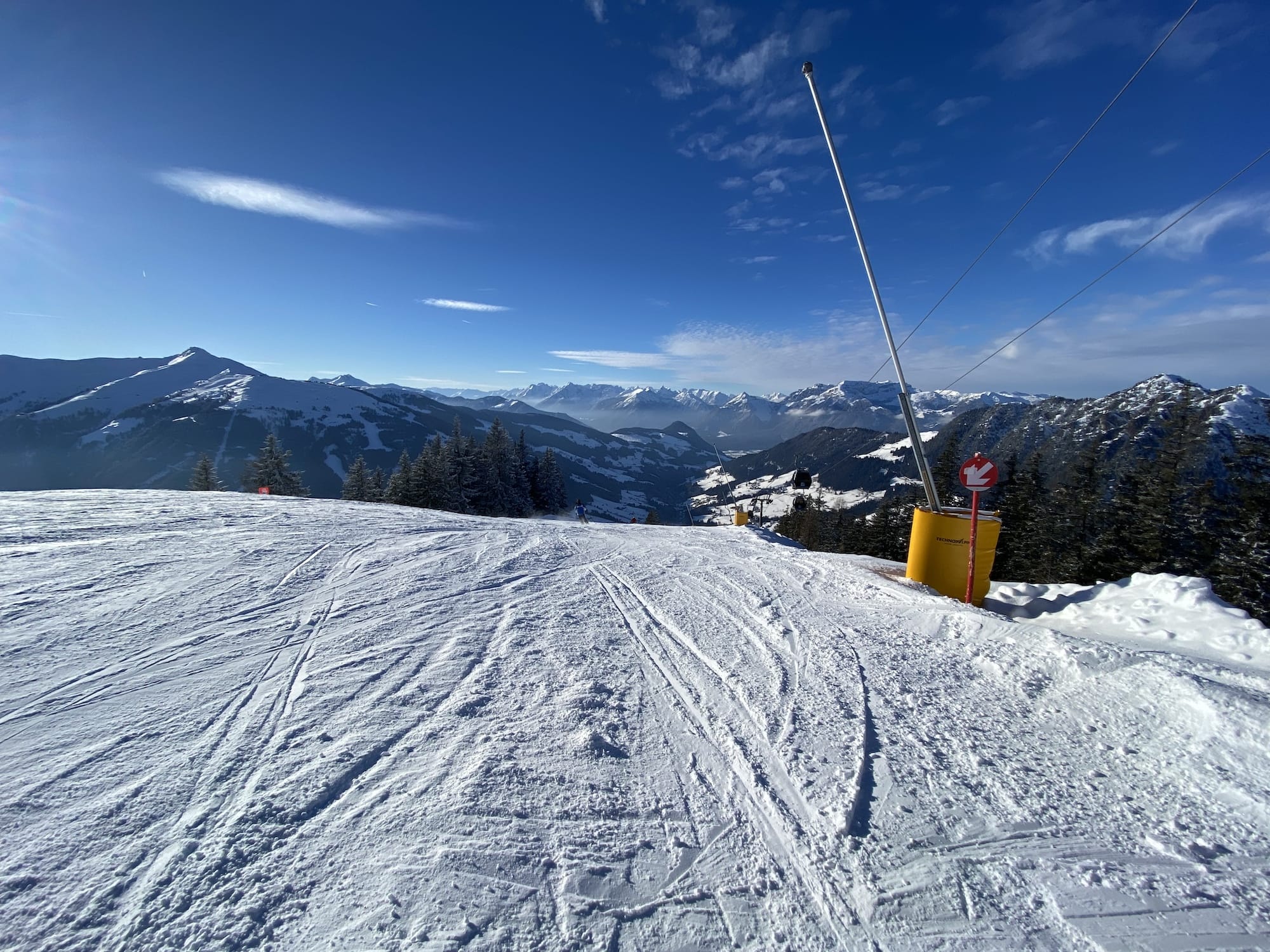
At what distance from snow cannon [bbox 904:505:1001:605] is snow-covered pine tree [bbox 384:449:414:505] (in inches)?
1327

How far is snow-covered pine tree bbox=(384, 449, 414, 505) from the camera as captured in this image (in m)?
35.4

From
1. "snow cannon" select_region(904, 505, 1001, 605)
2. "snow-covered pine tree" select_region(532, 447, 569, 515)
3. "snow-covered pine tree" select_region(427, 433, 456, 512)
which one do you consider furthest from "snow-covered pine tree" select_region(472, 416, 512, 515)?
"snow cannon" select_region(904, 505, 1001, 605)

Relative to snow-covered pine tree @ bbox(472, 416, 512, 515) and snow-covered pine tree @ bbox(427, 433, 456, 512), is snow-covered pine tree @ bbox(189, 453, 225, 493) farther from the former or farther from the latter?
snow-covered pine tree @ bbox(472, 416, 512, 515)

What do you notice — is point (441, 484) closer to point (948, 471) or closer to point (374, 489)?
point (374, 489)

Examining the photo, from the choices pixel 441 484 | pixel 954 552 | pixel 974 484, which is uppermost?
pixel 974 484

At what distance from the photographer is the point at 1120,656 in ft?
16.6

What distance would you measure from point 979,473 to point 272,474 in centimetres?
4170

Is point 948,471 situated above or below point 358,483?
above

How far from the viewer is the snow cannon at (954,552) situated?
8414mm

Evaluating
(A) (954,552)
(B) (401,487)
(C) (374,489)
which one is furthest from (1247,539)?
(C) (374,489)

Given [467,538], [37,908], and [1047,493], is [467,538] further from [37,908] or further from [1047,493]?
[1047,493]

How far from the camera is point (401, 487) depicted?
117ft

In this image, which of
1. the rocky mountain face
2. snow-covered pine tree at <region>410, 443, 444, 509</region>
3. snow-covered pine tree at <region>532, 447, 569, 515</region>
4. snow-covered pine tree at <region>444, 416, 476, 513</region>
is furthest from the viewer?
the rocky mountain face

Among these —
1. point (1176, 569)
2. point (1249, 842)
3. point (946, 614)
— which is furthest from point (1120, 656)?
point (1176, 569)
